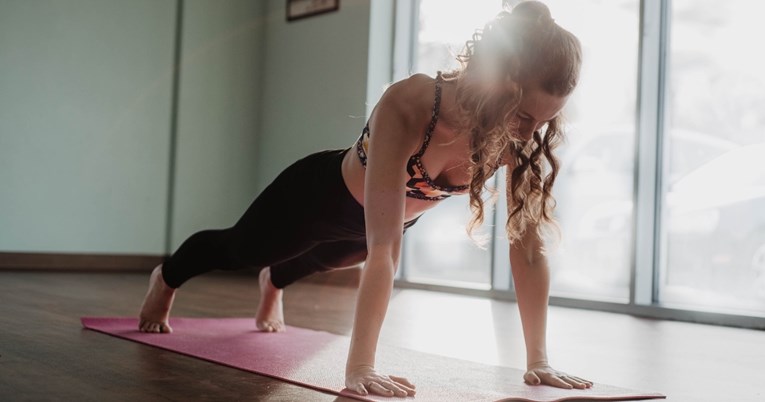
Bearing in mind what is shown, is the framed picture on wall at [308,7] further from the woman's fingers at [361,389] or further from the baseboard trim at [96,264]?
the woman's fingers at [361,389]

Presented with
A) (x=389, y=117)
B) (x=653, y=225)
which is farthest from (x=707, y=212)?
(x=389, y=117)

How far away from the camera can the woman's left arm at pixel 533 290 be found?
1.60m

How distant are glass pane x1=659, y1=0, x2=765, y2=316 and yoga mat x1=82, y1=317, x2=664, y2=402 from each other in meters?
1.91

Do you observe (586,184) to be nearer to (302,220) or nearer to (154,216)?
(302,220)

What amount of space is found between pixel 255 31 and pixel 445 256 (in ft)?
6.79

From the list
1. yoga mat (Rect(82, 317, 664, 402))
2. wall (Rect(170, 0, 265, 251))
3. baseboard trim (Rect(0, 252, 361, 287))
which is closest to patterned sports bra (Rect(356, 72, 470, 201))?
yoga mat (Rect(82, 317, 664, 402))

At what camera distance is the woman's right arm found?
4.50ft

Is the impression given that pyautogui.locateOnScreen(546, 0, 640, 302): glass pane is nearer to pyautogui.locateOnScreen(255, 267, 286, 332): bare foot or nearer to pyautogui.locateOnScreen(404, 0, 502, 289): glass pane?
pyautogui.locateOnScreen(404, 0, 502, 289): glass pane

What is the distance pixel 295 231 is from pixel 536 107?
74cm

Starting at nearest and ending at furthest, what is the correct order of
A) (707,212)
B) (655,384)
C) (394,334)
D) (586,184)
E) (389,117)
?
(389,117), (655,384), (394,334), (707,212), (586,184)

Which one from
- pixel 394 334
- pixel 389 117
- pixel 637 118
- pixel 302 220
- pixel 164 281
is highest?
pixel 637 118

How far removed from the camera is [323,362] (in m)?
1.77

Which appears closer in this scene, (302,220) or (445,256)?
(302,220)

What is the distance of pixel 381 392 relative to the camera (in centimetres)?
133
